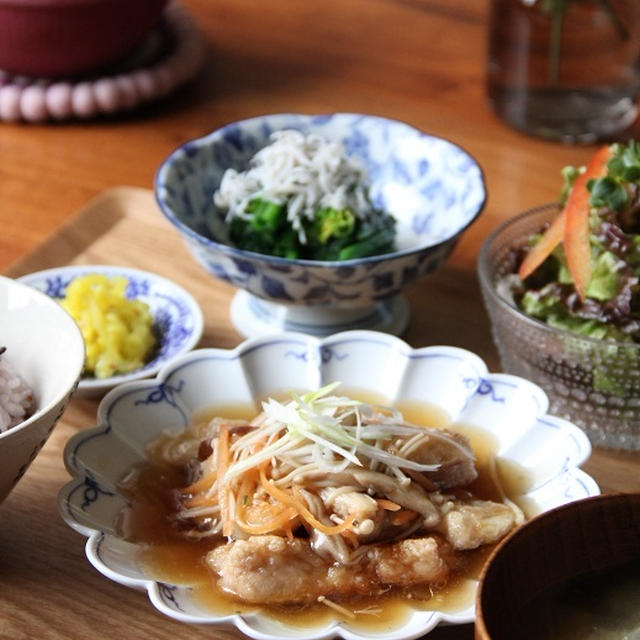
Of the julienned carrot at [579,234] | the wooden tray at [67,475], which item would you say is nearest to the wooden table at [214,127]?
the wooden tray at [67,475]

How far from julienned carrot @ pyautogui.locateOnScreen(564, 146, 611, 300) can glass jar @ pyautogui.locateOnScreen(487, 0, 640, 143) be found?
77cm

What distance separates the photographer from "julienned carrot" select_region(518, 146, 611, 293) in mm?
1635

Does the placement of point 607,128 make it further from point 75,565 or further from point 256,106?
point 75,565

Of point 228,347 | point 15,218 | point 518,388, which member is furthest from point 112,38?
point 518,388

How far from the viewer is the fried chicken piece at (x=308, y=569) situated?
1.22 m

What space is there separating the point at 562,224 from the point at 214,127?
1.21m

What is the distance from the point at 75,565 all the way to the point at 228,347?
0.57 meters

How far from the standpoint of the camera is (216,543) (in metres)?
1.33

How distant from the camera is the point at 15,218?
2.23 meters

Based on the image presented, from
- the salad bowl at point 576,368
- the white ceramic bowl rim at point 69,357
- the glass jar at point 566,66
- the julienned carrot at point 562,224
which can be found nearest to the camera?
the white ceramic bowl rim at point 69,357

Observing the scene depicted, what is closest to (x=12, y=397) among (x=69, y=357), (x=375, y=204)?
(x=69, y=357)

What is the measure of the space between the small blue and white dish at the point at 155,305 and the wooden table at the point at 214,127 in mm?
72

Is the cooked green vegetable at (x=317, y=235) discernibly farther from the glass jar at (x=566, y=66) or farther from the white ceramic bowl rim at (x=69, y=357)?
the glass jar at (x=566, y=66)

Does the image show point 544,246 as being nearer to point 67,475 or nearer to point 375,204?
point 375,204
